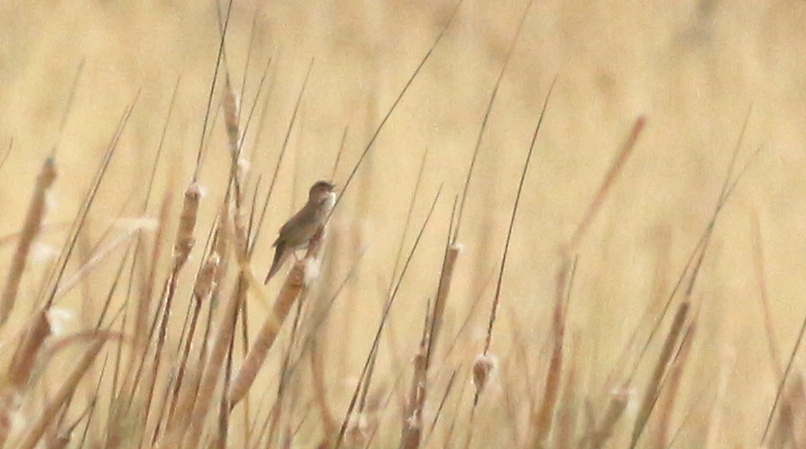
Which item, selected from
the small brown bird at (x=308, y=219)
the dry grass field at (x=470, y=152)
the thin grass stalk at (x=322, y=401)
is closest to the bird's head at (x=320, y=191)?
the small brown bird at (x=308, y=219)

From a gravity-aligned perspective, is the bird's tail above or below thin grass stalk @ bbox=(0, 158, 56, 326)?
below

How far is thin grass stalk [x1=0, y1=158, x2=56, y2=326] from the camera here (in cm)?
47

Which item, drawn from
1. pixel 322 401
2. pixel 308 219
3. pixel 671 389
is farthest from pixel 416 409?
pixel 308 219

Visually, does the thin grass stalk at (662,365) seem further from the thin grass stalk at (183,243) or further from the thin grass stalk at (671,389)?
the thin grass stalk at (183,243)

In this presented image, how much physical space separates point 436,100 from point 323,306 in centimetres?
197

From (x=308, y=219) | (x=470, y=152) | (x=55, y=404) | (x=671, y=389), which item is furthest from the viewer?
(x=470, y=152)

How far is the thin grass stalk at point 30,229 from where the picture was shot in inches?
18.6

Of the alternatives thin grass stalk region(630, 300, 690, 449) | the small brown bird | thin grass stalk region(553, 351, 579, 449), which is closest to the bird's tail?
the small brown bird

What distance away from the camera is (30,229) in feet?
1.55

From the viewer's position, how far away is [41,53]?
2133 mm

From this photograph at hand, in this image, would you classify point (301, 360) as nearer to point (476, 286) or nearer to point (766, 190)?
point (476, 286)

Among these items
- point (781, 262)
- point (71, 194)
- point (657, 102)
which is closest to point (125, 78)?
point (71, 194)

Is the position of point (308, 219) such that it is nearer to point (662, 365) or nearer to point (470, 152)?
point (662, 365)

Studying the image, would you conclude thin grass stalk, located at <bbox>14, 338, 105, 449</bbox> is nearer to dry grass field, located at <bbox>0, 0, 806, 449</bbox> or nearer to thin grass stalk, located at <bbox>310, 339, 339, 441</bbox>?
thin grass stalk, located at <bbox>310, 339, 339, 441</bbox>
